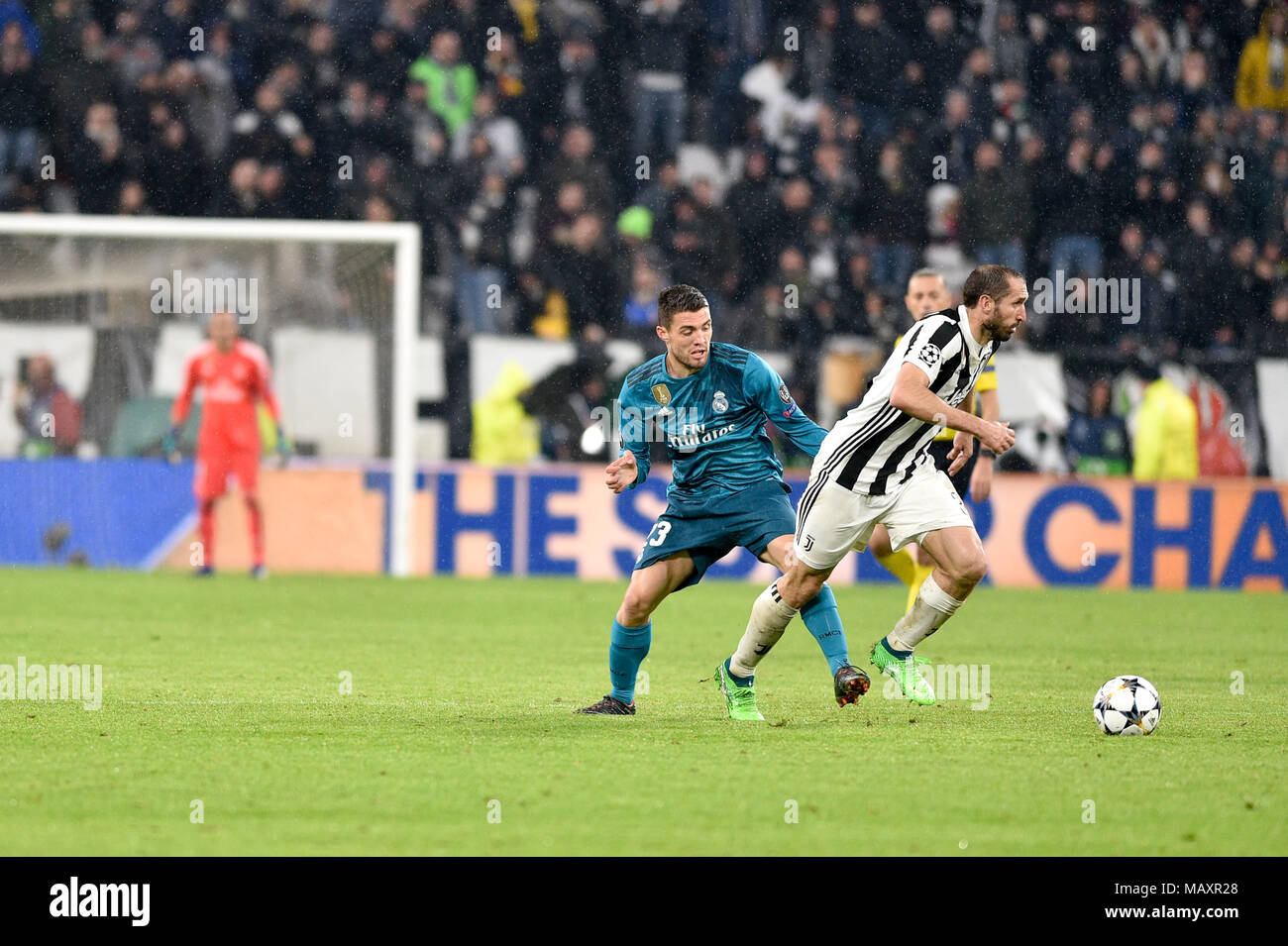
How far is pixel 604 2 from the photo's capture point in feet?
61.1

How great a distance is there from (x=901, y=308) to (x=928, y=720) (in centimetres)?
1040

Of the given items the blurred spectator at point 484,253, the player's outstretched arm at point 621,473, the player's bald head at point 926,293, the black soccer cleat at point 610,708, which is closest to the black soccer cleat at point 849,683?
the black soccer cleat at point 610,708

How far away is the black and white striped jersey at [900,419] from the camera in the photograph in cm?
702

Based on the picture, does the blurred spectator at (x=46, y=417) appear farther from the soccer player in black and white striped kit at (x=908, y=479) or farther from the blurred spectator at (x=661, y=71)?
the soccer player in black and white striped kit at (x=908, y=479)

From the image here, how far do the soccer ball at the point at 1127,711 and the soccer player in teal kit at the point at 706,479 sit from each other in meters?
1.02

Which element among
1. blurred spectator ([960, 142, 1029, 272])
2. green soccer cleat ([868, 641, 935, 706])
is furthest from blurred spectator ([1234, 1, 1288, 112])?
green soccer cleat ([868, 641, 935, 706])

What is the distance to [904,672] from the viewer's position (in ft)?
24.7

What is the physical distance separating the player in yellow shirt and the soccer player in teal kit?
6.63ft

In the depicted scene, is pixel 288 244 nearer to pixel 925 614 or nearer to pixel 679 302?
pixel 679 302

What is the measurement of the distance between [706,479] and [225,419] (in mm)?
8599

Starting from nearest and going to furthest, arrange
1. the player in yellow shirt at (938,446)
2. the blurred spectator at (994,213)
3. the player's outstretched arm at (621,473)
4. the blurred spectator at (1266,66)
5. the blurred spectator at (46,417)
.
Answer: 1. the player's outstretched arm at (621,473)
2. the player in yellow shirt at (938,446)
3. the blurred spectator at (46,417)
4. the blurred spectator at (994,213)
5. the blurred spectator at (1266,66)

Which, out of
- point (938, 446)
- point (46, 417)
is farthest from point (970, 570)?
point (46, 417)

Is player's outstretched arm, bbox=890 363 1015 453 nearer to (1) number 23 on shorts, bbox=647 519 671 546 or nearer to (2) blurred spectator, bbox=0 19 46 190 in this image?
(1) number 23 on shorts, bbox=647 519 671 546
